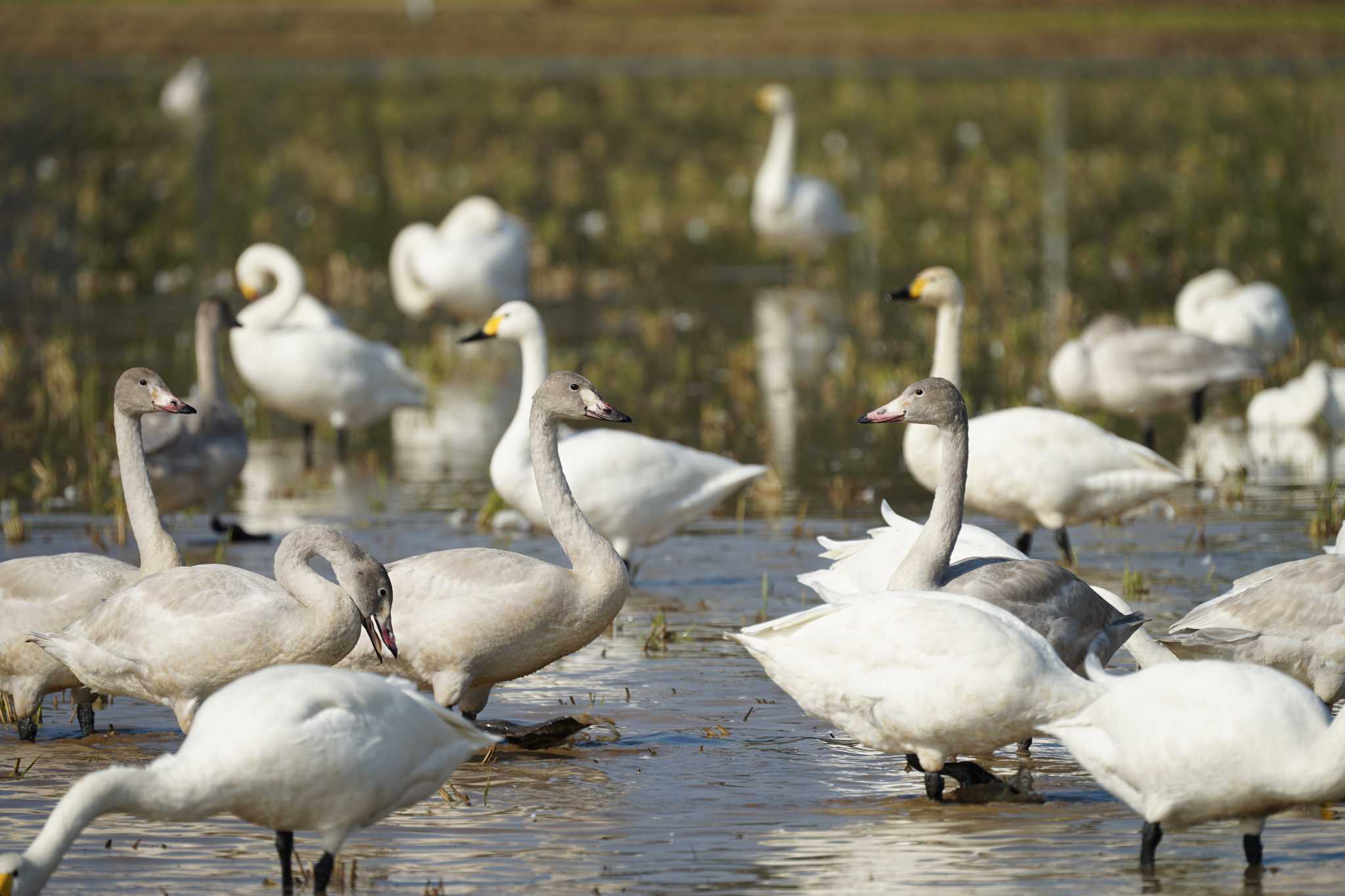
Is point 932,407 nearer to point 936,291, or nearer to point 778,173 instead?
point 936,291

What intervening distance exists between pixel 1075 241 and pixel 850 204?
183 inches

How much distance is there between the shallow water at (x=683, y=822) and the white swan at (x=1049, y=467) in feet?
3.30

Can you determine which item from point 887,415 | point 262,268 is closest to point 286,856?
point 887,415

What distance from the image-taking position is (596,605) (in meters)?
7.12

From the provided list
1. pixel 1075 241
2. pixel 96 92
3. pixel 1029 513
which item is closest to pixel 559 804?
pixel 1029 513

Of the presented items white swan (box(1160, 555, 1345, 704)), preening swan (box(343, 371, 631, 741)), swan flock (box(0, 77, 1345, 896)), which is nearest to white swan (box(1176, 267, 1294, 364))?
swan flock (box(0, 77, 1345, 896))

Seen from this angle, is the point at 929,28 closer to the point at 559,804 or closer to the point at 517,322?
the point at 517,322

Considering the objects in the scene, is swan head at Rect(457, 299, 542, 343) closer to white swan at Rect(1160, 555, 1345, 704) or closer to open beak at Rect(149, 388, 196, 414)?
open beak at Rect(149, 388, 196, 414)

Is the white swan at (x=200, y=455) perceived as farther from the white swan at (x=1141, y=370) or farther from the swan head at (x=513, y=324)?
the white swan at (x=1141, y=370)

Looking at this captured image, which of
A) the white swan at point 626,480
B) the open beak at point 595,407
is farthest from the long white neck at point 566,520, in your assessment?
the white swan at point 626,480

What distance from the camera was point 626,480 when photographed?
9461 millimetres

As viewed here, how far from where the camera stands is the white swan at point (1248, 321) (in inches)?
558

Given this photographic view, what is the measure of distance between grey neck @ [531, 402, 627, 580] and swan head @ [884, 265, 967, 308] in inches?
138

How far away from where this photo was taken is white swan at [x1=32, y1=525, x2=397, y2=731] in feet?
21.0
